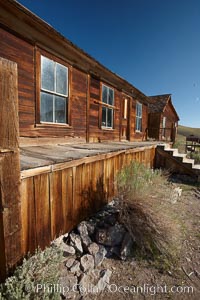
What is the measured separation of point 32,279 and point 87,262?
848 millimetres

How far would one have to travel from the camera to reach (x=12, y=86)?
1770mm

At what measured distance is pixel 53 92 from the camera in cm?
460

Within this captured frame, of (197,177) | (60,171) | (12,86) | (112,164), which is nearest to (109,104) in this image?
(112,164)

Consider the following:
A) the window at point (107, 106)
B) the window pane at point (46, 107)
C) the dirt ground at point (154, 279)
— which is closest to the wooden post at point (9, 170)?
the dirt ground at point (154, 279)

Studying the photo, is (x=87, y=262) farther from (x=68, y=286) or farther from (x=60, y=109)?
(x=60, y=109)

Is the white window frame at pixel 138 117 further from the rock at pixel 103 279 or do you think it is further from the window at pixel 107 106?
the rock at pixel 103 279

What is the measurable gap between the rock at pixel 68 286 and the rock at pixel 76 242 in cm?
46

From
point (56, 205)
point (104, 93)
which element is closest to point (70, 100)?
point (104, 93)

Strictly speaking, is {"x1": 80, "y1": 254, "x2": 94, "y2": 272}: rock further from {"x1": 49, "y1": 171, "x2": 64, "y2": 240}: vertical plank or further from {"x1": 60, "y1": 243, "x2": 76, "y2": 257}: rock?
{"x1": 49, "y1": 171, "x2": 64, "y2": 240}: vertical plank

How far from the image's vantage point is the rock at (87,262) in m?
2.39

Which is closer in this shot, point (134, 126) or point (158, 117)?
point (134, 126)

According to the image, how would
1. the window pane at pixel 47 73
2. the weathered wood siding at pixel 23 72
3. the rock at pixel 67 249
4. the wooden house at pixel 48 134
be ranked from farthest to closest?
the window pane at pixel 47 73
the weathered wood siding at pixel 23 72
the rock at pixel 67 249
the wooden house at pixel 48 134

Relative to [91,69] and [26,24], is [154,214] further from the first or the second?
A: [91,69]

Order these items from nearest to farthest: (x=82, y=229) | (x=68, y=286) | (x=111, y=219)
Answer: (x=68, y=286) < (x=82, y=229) < (x=111, y=219)
